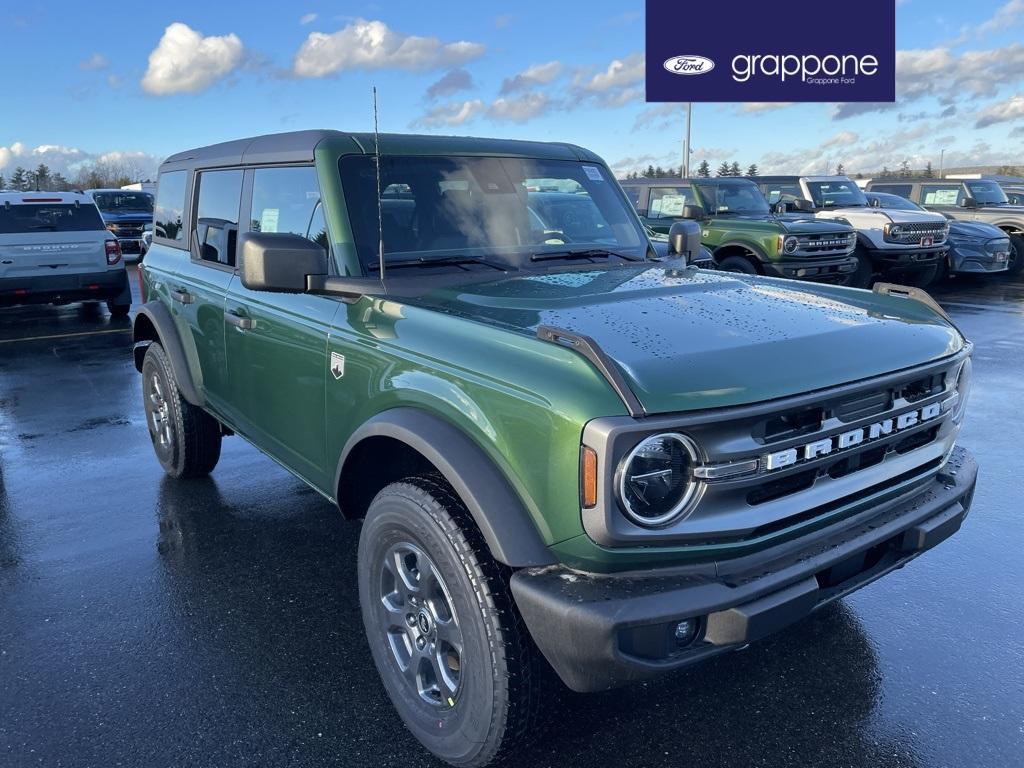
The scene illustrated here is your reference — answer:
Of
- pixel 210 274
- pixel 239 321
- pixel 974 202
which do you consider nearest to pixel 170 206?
pixel 210 274

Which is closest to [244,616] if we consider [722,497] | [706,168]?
[722,497]

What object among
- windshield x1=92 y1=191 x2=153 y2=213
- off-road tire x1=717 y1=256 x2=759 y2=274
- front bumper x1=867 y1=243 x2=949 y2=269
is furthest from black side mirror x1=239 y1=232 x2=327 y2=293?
windshield x1=92 y1=191 x2=153 y2=213

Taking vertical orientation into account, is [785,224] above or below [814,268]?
above

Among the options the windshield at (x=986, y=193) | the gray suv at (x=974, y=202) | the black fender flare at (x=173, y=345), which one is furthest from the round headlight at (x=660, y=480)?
the windshield at (x=986, y=193)

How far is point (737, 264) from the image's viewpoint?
457 inches

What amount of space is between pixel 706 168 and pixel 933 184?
58986mm

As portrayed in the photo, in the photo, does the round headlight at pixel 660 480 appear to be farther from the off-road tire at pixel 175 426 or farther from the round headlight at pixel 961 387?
the off-road tire at pixel 175 426

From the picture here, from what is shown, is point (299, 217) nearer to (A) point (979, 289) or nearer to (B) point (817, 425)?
(B) point (817, 425)

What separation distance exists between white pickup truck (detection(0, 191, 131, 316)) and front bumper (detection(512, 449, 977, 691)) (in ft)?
35.4

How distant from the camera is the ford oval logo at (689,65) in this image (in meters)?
19.4

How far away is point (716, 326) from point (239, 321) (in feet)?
7.50

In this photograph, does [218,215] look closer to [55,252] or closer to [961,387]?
Answer: [961,387]

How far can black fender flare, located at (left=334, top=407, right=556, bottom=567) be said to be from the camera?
2.17m

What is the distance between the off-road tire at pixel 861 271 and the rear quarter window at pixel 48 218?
11179mm
